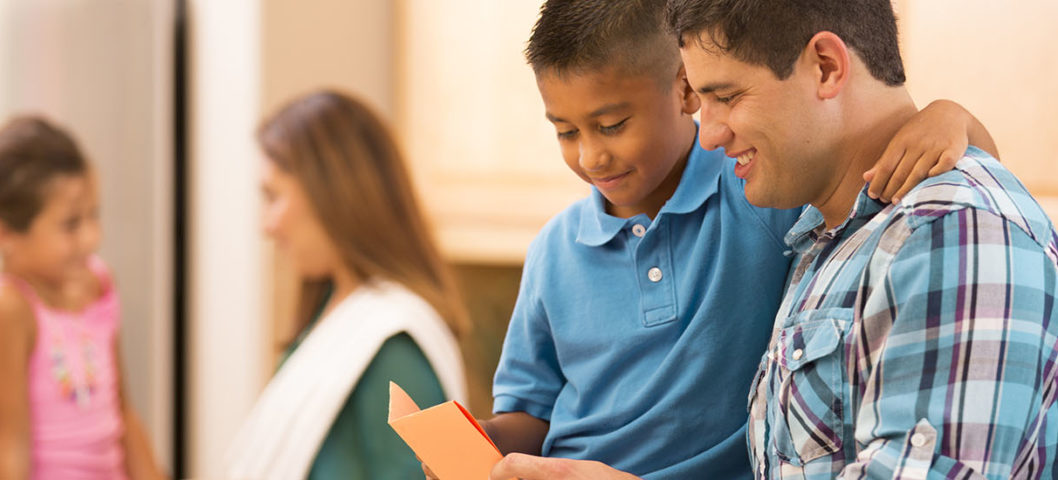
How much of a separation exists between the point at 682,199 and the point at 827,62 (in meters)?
0.18

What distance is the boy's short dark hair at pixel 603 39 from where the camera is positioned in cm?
75

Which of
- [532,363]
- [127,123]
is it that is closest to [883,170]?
[532,363]

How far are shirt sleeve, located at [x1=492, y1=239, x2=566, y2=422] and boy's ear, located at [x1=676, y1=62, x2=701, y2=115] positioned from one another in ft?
0.58

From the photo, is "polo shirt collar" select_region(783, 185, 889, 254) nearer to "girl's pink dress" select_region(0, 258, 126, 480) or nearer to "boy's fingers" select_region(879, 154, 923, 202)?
"boy's fingers" select_region(879, 154, 923, 202)

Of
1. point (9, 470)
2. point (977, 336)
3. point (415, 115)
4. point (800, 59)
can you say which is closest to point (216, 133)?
point (415, 115)

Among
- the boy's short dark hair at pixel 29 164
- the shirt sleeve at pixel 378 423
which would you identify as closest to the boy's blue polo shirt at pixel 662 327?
the shirt sleeve at pixel 378 423

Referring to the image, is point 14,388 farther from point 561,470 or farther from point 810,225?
point 810,225

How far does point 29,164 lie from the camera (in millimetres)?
1709

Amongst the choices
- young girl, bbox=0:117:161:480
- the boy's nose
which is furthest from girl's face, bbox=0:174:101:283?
the boy's nose

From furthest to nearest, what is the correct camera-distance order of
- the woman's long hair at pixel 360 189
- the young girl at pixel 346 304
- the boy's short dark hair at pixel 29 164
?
the boy's short dark hair at pixel 29 164
the woman's long hair at pixel 360 189
the young girl at pixel 346 304

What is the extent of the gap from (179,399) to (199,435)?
3.7 inches

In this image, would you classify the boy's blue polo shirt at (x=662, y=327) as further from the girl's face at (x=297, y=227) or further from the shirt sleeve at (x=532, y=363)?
the girl's face at (x=297, y=227)

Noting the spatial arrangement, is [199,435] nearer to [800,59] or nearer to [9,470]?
[9,470]

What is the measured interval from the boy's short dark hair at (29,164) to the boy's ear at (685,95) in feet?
4.25
